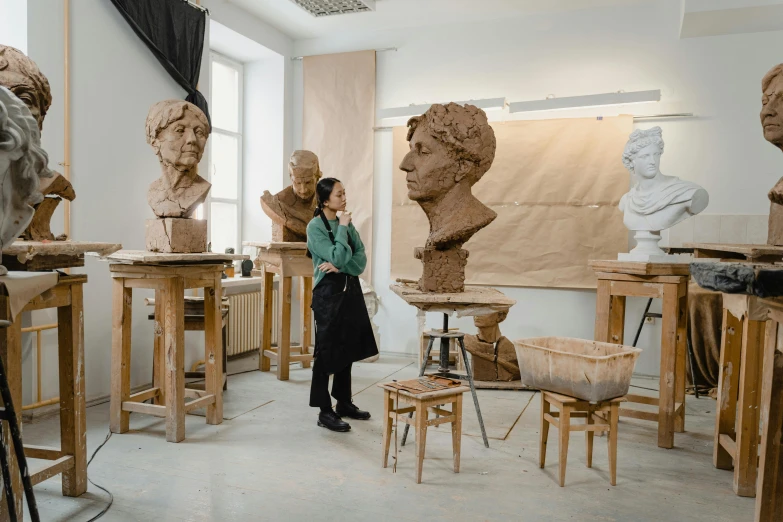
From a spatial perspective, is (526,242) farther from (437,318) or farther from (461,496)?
(461,496)

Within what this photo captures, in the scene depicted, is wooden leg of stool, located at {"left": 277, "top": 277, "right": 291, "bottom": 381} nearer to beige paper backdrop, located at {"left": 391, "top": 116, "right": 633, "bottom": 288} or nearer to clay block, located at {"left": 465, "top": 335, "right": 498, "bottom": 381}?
clay block, located at {"left": 465, "top": 335, "right": 498, "bottom": 381}

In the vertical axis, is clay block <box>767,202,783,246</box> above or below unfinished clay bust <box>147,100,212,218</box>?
below

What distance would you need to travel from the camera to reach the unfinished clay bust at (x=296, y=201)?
5051 mm

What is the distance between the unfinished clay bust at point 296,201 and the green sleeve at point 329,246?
1.54 m

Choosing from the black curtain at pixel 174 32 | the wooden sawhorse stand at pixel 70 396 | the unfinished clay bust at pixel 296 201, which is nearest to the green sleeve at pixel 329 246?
the wooden sawhorse stand at pixel 70 396

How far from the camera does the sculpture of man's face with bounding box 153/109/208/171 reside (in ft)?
11.7

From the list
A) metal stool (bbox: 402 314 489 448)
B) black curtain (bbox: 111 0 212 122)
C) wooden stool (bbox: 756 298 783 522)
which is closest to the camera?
wooden stool (bbox: 756 298 783 522)

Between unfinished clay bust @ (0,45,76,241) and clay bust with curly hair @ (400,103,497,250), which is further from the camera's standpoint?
clay bust with curly hair @ (400,103,497,250)

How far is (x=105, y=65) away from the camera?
14.0ft

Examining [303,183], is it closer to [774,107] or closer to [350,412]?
[350,412]

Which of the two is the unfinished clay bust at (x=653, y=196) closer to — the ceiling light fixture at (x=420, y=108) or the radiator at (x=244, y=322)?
the ceiling light fixture at (x=420, y=108)

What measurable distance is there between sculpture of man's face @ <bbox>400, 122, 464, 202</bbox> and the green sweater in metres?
0.49

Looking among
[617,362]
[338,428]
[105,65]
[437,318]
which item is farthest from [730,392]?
[105,65]

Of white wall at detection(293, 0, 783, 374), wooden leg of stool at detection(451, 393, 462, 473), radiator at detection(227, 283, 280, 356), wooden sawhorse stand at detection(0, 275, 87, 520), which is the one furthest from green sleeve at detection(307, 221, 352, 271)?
white wall at detection(293, 0, 783, 374)
